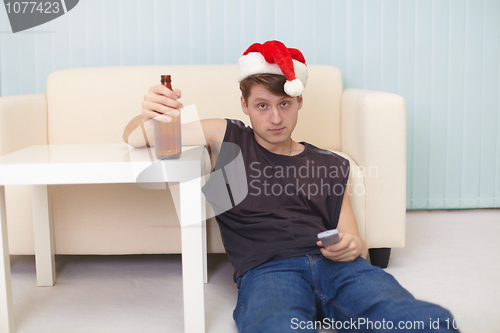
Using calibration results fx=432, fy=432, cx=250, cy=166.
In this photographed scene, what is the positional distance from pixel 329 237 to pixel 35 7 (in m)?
1.71

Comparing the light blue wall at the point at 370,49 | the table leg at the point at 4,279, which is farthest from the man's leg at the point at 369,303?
the light blue wall at the point at 370,49

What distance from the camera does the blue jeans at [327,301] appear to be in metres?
0.73

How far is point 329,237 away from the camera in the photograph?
2.83 feet

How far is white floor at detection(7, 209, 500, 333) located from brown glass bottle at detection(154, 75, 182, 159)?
0.43 m

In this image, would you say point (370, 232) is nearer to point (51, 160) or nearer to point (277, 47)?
point (277, 47)

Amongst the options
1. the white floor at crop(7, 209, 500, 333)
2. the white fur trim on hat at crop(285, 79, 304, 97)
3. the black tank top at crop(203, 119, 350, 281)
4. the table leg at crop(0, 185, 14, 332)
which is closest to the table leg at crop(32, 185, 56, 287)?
the white floor at crop(7, 209, 500, 333)

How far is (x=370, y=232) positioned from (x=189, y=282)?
65 cm

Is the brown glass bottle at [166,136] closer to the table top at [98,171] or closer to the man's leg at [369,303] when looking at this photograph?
the table top at [98,171]

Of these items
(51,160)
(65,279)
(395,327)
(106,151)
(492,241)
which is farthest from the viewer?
(492,241)

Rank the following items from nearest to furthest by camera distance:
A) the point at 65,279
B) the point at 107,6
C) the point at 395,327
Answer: the point at 395,327 < the point at 65,279 < the point at 107,6

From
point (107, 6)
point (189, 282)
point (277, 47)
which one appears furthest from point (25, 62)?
point (189, 282)

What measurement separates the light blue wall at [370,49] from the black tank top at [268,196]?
97 cm

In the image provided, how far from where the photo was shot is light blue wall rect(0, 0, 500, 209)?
190 cm

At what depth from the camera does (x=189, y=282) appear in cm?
90
